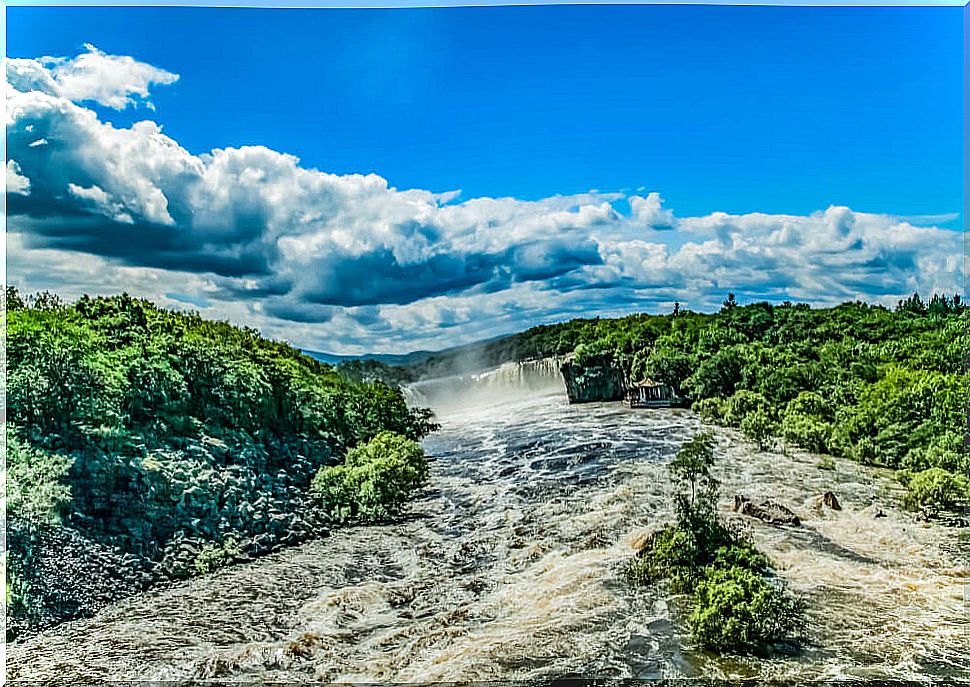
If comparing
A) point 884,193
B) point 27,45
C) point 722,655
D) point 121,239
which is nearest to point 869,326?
point 884,193

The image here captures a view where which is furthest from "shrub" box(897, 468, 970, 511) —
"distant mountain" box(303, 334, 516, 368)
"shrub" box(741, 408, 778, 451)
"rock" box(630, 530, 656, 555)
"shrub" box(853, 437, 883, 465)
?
"distant mountain" box(303, 334, 516, 368)

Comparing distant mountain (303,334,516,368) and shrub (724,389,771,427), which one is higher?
distant mountain (303,334,516,368)

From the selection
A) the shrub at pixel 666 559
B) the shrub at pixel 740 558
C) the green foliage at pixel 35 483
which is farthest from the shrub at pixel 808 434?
the green foliage at pixel 35 483

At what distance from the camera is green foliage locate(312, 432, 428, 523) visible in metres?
4.61

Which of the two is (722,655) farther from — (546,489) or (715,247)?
(715,247)

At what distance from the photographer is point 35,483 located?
171 inches

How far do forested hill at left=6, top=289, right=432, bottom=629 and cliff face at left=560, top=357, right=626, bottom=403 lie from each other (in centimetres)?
82

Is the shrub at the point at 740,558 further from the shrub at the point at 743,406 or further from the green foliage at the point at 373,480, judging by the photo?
the green foliage at the point at 373,480

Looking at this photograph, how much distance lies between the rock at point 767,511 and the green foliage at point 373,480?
5.43ft

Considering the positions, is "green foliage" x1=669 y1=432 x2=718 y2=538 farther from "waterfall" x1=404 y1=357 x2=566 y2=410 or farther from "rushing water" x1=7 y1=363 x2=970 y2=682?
"waterfall" x1=404 y1=357 x2=566 y2=410

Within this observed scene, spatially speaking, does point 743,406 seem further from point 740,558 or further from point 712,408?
point 740,558

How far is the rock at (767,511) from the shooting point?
4484mm

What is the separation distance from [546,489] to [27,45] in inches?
138

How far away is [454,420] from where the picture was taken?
4820 mm
